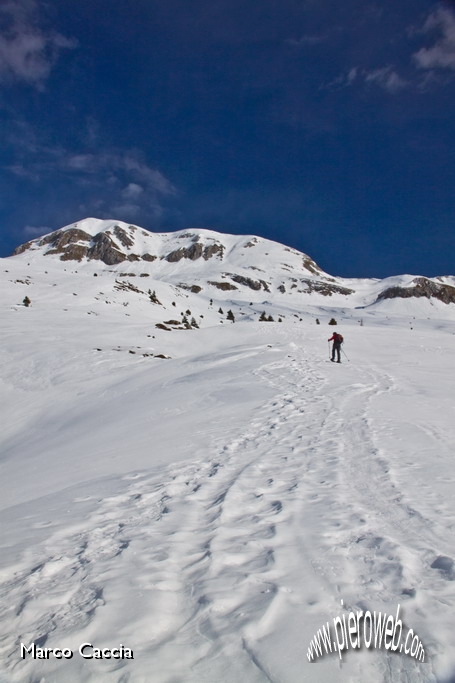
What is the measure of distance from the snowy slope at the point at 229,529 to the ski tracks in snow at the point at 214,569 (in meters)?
0.02

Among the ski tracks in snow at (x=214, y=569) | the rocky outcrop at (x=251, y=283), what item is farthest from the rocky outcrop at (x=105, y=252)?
the ski tracks in snow at (x=214, y=569)

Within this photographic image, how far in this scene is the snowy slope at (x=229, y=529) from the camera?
242 cm

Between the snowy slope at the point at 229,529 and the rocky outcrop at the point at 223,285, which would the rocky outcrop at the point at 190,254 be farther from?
the snowy slope at the point at 229,529

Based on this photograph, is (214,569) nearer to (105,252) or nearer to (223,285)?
(223,285)

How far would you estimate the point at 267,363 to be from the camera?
1878 centimetres

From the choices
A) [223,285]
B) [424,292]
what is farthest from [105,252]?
[424,292]

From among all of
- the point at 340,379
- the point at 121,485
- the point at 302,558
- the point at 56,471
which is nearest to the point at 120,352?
the point at 340,379

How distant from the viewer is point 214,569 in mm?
3344

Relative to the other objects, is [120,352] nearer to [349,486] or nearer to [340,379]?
[340,379]

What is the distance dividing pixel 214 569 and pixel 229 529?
0.84m

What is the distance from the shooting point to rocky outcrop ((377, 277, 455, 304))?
467 feet

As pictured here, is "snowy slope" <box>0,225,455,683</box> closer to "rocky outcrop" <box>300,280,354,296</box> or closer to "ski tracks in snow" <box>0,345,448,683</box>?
"ski tracks in snow" <box>0,345,448,683</box>

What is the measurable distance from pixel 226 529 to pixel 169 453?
3.66 metres

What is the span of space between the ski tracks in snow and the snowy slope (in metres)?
0.02
